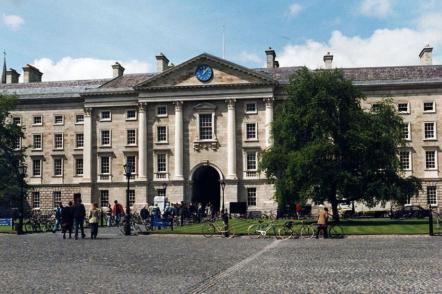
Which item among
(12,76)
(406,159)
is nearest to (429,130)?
(406,159)

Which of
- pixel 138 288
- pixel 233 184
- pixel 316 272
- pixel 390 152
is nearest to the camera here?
pixel 138 288

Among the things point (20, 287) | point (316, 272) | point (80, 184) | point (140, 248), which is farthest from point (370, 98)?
point (20, 287)

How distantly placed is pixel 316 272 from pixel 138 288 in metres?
4.79

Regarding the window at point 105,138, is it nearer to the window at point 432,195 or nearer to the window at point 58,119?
the window at point 58,119

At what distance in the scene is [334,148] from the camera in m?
39.3

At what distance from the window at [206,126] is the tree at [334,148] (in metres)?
19.4

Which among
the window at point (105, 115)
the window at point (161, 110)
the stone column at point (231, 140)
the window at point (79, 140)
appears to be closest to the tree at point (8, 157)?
the window at point (79, 140)

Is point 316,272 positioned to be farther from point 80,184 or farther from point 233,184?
point 80,184

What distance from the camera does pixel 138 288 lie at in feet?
39.5

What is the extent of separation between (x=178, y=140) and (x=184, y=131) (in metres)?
1.30

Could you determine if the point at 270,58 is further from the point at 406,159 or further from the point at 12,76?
the point at 12,76

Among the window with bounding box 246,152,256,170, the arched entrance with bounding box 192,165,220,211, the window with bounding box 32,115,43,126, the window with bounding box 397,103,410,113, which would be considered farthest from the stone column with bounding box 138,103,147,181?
the window with bounding box 397,103,410,113

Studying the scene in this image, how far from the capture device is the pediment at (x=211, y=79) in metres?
60.3

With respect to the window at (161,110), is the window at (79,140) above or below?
below
